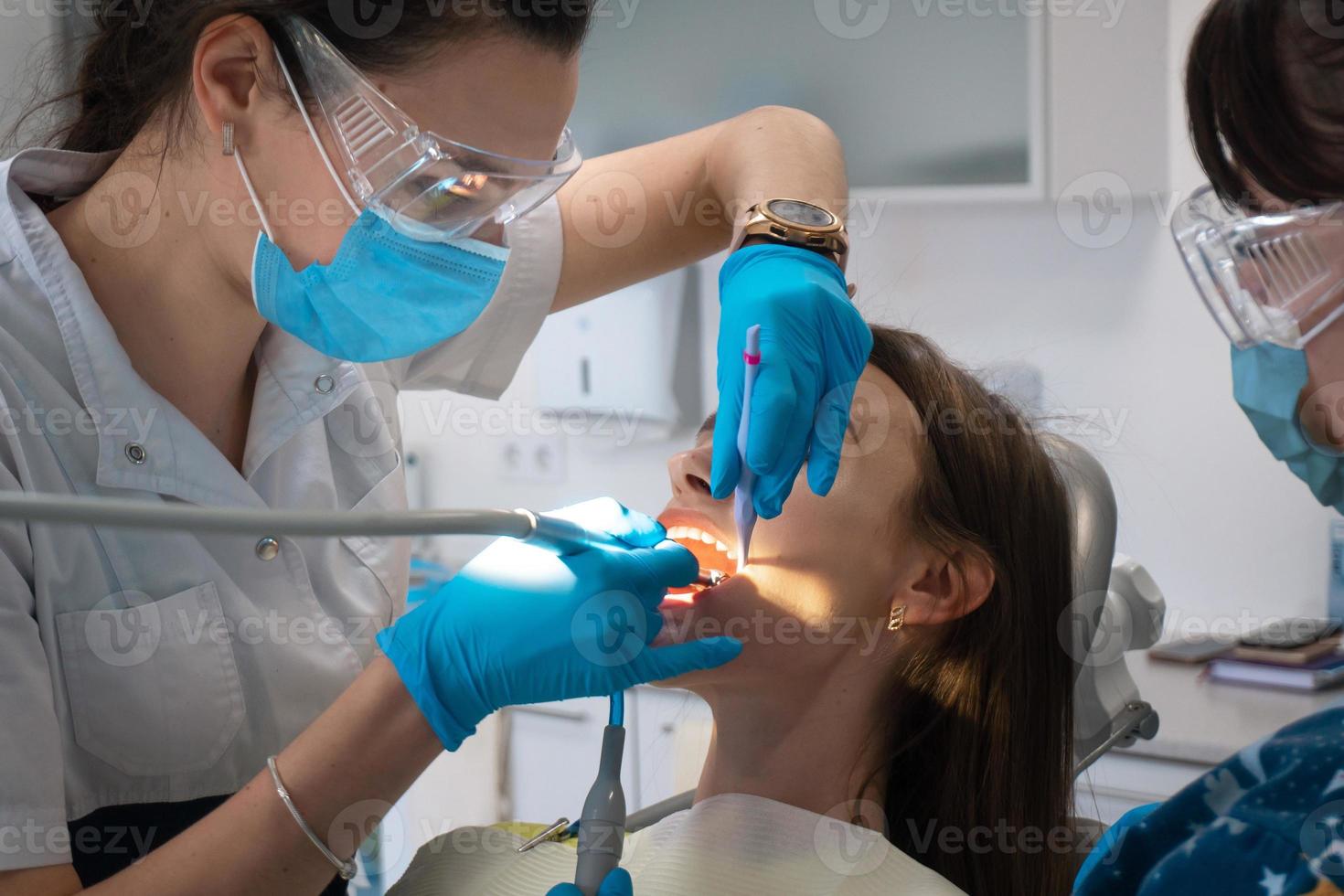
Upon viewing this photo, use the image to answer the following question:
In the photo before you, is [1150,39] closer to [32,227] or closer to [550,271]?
[550,271]

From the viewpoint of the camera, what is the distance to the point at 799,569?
56.6 inches

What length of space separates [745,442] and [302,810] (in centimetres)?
54

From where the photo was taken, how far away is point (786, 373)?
123 cm

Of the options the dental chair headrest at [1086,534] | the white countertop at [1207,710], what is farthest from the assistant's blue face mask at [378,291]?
the white countertop at [1207,710]

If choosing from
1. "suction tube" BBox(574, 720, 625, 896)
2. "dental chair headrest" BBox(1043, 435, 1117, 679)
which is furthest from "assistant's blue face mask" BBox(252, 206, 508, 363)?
"dental chair headrest" BBox(1043, 435, 1117, 679)

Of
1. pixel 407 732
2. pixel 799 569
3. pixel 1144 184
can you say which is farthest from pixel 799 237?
pixel 1144 184

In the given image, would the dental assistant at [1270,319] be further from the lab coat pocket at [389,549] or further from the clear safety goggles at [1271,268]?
the lab coat pocket at [389,549]

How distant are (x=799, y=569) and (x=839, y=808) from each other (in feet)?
1.02

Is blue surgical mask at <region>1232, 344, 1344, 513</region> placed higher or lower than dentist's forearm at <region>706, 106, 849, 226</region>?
lower

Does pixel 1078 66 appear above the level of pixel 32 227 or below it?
above

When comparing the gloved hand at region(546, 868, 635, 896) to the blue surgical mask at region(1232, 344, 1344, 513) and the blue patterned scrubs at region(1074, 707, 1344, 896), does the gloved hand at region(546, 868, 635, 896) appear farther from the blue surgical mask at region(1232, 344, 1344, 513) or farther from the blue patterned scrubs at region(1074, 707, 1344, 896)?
the blue surgical mask at region(1232, 344, 1344, 513)

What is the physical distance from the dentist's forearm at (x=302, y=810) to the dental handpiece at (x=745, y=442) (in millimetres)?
407

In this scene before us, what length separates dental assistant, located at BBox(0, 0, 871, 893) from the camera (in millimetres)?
1150

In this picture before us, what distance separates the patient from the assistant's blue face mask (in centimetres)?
35
